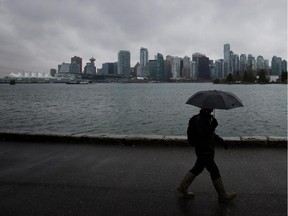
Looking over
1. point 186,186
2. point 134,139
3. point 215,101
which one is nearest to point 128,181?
point 186,186

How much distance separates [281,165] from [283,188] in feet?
4.62

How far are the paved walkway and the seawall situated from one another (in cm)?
31

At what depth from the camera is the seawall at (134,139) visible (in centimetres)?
810

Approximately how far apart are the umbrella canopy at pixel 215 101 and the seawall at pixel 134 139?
11.8 feet

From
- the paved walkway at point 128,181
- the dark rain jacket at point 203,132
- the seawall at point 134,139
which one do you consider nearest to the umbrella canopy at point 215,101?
the dark rain jacket at point 203,132

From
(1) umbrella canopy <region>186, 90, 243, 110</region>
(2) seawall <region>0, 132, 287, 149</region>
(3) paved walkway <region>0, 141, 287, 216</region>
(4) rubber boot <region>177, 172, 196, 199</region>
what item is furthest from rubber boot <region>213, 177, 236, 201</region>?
(2) seawall <region>0, 132, 287, 149</region>

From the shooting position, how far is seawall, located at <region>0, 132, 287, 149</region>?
8.10 m

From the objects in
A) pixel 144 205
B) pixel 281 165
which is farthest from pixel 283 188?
pixel 144 205

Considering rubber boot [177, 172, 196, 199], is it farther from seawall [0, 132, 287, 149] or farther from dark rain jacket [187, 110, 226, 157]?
seawall [0, 132, 287, 149]

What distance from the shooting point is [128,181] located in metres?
5.66

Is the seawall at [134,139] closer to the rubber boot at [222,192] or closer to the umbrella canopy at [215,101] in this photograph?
the rubber boot at [222,192]

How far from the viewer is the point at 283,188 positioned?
17.3ft

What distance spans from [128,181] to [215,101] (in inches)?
91.1

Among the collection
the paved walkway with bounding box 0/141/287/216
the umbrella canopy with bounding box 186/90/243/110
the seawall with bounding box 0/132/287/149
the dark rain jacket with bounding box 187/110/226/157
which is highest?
the umbrella canopy with bounding box 186/90/243/110
